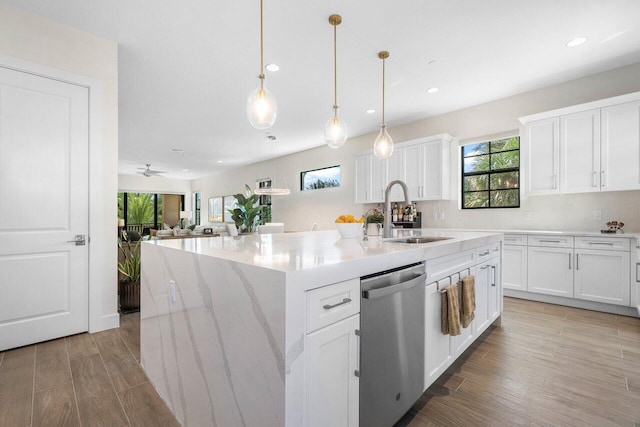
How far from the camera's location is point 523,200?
4.19 m

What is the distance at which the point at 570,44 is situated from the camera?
300 cm

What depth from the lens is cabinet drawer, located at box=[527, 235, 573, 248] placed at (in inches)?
137

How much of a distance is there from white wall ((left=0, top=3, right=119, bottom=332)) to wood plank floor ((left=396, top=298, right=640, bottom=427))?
9.27ft

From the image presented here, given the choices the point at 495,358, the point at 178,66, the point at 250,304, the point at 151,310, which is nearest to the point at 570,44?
the point at 495,358

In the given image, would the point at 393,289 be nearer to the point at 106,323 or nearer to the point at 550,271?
the point at 106,323

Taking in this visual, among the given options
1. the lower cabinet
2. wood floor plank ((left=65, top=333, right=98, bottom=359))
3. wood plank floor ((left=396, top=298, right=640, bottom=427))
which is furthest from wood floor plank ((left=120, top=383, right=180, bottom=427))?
wood plank floor ((left=396, top=298, right=640, bottom=427))

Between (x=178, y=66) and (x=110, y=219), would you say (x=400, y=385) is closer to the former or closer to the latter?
(x=110, y=219)

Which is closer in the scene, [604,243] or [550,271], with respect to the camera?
[604,243]

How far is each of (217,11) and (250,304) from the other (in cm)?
261

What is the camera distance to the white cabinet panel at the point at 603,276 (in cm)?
313

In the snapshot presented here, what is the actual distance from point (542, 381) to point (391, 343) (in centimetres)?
137

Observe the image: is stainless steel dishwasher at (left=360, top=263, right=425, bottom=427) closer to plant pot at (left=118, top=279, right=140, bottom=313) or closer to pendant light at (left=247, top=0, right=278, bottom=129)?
pendant light at (left=247, top=0, right=278, bottom=129)

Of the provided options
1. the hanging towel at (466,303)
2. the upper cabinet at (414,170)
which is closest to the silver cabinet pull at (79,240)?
the hanging towel at (466,303)

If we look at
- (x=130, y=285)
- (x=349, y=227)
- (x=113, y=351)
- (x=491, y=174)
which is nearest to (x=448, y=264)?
(x=349, y=227)
